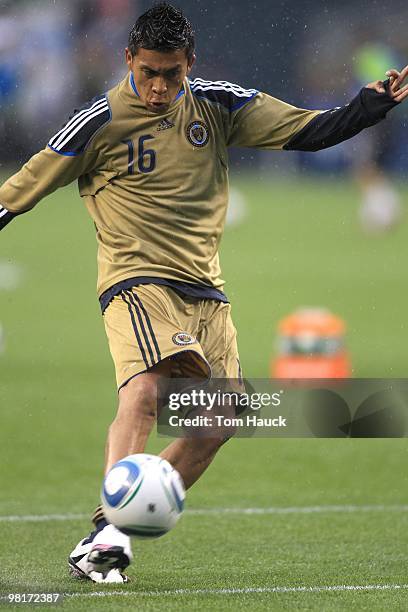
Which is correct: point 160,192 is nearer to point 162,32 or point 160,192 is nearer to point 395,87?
point 162,32

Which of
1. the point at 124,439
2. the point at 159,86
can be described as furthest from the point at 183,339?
the point at 159,86

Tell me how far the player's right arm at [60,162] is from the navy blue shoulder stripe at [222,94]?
399 mm

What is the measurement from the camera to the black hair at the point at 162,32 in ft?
16.9

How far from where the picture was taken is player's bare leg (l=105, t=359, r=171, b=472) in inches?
198

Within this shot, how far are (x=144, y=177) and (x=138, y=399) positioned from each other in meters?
0.92

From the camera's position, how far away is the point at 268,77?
76.5ft

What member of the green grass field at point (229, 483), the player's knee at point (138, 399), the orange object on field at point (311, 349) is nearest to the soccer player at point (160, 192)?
the player's knee at point (138, 399)

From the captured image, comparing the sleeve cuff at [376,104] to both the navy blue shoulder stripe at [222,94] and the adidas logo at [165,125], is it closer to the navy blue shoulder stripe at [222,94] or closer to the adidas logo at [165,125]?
the navy blue shoulder stripe at [222,94]

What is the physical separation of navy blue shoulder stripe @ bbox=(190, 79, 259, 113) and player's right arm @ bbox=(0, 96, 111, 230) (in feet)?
1.31

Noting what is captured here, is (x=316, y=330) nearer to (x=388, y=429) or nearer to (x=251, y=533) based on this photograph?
(x=388, y=429)

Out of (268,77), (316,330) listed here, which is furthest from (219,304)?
(268,77)

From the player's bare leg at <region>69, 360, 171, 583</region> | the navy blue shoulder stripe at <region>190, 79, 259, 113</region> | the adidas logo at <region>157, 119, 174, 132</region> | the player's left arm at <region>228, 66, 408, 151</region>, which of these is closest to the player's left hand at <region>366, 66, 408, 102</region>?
the player's left arm at <region>228, 66, 408, 151</region>

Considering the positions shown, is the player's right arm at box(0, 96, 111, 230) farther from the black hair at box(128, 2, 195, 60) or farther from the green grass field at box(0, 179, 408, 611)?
the green grass field at box(0, 179, 408, 611)

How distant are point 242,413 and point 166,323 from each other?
661mm
